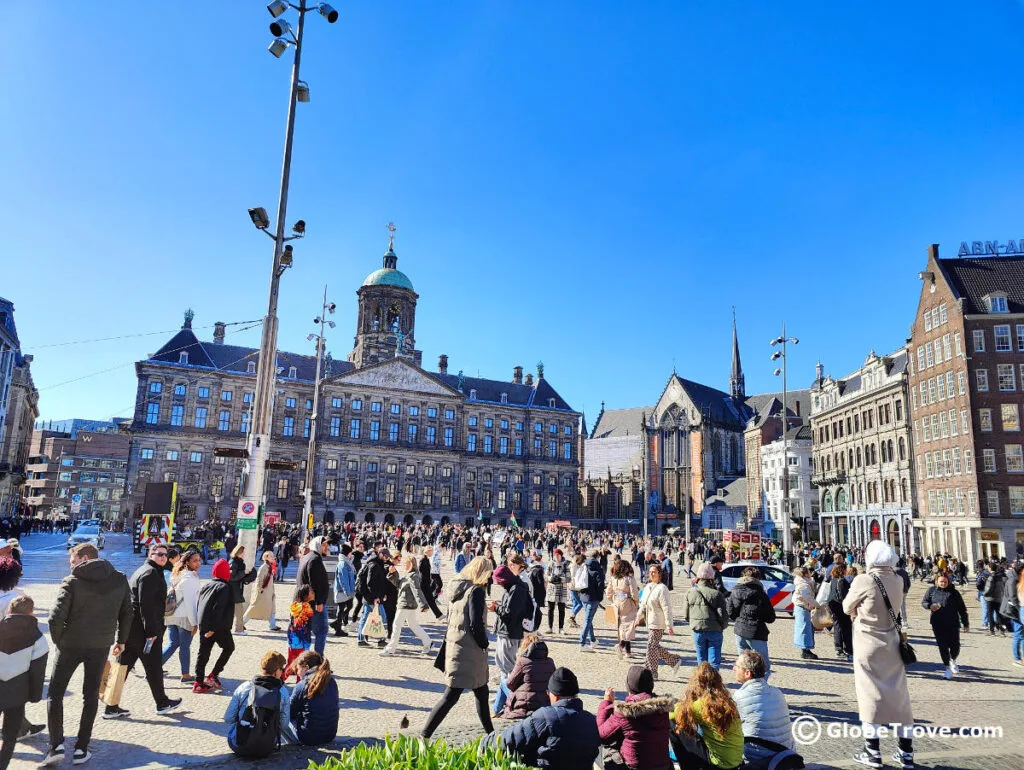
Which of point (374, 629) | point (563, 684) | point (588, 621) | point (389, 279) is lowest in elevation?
point (374, 629)

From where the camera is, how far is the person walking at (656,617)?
33.2ft

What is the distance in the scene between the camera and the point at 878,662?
22.1 feet

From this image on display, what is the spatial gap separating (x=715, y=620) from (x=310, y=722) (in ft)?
18.6

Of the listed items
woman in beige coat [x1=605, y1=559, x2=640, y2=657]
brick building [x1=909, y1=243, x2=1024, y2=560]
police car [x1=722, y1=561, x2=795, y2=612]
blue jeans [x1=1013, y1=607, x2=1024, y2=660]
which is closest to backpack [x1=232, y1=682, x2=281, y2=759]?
woman in beige coat [x1=605, y1=559, x2=640, y2=657]

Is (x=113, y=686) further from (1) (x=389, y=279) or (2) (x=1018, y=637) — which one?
(1) (x=389, y=279)

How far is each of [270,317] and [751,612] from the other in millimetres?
9560

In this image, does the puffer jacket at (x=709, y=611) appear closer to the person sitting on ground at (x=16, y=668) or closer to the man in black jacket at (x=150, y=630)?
the man in black jacket at (x=150, y=630)

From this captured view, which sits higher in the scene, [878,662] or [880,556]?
[880,556]

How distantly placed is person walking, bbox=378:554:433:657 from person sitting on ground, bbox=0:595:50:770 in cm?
618

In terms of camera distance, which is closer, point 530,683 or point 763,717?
point 763,717

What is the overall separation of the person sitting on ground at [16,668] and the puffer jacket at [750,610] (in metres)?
8.05

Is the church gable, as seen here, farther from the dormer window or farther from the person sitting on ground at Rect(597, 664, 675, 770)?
the person sitting on ground at Rect(597, 664, 675, 770)

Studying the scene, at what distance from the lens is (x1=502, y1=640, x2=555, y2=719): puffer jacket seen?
6317mm

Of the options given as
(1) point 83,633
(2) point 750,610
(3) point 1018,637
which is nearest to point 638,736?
(2) point 750,610
